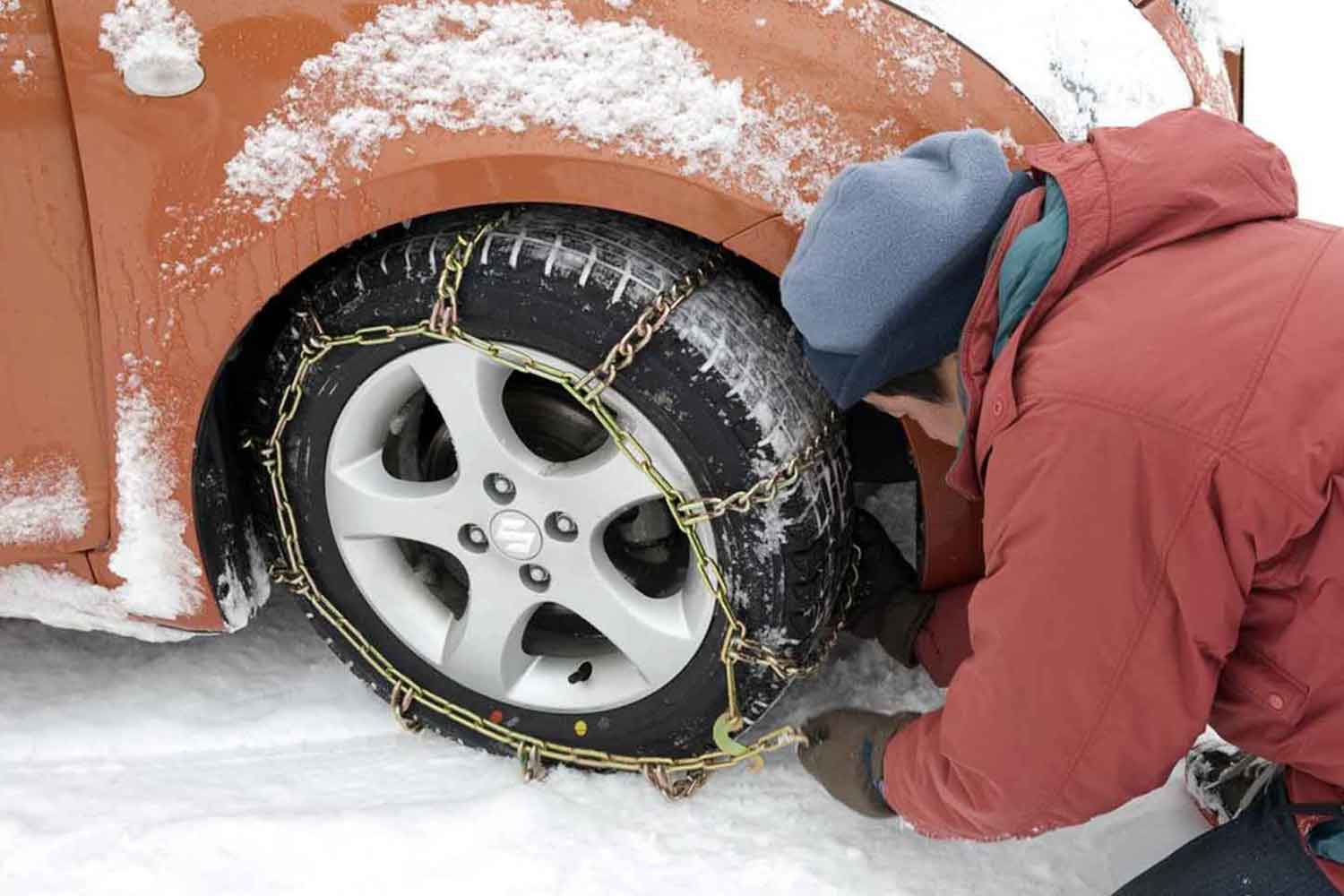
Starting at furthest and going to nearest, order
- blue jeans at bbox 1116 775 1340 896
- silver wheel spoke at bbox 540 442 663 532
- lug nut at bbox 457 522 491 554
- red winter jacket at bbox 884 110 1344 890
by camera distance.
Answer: lug nut at bbox 457 522 491 554
silver wheel spoke at bbox 540 442 663 532
blue jeans at bbox 1116 775 1340 896
red winter jacket at bbox 884 110 1344 890

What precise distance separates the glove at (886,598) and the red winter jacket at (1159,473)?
1.96ft

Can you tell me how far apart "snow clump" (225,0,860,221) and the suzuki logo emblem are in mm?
580

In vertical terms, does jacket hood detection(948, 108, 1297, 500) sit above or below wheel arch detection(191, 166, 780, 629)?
above

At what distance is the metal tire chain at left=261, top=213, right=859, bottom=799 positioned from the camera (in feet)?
5.65

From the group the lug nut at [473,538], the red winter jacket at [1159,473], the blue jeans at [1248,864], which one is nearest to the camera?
the red winter jacket at [1159,473]

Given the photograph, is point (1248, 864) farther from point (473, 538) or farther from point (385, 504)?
point (385, 504)

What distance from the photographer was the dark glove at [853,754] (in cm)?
190

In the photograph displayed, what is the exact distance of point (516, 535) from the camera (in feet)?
6.21

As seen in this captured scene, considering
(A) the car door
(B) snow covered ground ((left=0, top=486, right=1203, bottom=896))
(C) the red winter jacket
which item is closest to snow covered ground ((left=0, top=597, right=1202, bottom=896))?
(B) snow covered ground ((left=0, top=486, right=1203, bottom=896))

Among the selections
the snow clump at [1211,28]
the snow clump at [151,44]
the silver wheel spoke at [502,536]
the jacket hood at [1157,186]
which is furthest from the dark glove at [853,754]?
the snow clump at [151,44]

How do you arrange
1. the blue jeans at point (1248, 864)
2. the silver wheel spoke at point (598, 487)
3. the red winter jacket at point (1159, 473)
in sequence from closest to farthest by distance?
1. the red winter jacket at point (1159, 473)
2. the blue jeans at point (1248, 864)
3. the silver wheel spoke at point (598, 487)

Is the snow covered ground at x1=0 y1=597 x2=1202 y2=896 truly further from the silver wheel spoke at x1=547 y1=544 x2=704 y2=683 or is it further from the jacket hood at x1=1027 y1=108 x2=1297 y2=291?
the jacket hood at x1=1027 y1=108 x2=1297 y2=291

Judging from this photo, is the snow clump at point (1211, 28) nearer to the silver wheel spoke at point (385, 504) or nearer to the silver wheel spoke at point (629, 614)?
the silver wheel spoke at point (629, 614)

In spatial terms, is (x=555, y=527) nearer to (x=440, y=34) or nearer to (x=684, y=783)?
(x=684, y=783)
